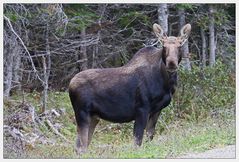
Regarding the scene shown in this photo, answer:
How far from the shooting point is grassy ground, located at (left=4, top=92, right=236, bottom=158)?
10828 mm

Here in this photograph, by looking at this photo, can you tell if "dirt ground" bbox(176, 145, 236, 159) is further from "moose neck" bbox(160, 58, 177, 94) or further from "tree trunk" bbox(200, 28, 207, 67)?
"tree trunk" bbox(200, 28, 207, 67)

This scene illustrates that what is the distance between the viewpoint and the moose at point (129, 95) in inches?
460

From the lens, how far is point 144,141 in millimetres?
11891

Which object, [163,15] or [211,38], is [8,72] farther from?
[211,38]

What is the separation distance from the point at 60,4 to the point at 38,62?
235 cm

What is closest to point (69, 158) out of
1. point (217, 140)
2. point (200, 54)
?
point (217, 140)

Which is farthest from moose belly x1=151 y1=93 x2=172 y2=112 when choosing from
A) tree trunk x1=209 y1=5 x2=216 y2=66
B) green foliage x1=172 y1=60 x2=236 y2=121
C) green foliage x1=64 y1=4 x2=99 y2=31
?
tree trunk x1=209 y1=5 x2=216 y2=66

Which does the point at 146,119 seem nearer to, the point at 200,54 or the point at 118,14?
the point at 118,14

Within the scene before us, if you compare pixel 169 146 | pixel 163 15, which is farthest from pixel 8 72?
pixel 169 146

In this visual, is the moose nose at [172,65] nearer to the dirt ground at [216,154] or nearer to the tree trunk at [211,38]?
the dirt ground at [216,154]

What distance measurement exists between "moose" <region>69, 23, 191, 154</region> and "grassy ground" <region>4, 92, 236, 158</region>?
400 mm

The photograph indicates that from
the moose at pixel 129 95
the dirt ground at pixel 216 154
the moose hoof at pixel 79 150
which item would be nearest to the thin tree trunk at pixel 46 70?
the moose at pixel 129 95

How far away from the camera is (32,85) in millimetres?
15289

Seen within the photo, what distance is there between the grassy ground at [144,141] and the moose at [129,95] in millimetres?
400
